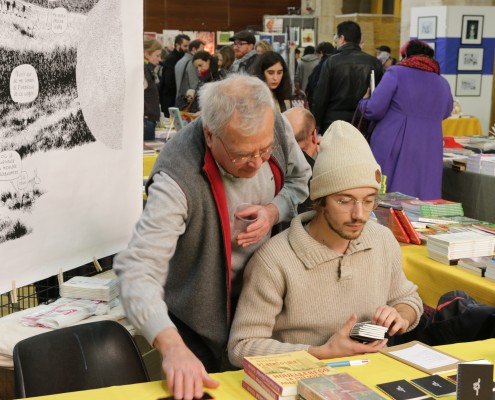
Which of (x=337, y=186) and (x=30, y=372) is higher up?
(x=337, y=186)

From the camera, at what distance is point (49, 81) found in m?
2.56

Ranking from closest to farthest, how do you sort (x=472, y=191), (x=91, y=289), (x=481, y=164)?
(x=91, y=289)
(x=481, y=164)
(x=472, y=191)

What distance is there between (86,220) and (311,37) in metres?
14.8

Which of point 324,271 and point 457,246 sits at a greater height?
point 324,271

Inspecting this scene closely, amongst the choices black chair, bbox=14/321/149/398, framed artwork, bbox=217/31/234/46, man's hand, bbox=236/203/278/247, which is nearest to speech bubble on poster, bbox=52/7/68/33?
man's hand, bbox=236/203/278/247

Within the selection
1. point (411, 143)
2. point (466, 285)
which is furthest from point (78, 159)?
point (411, 143)

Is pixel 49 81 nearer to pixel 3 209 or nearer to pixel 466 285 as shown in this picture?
pixel 3 209

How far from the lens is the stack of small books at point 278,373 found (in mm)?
1826

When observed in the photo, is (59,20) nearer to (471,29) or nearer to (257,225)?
(257,225)

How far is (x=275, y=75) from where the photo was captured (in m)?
5.89

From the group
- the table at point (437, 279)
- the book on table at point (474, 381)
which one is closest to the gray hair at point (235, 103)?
the book on table at point (474, 381)

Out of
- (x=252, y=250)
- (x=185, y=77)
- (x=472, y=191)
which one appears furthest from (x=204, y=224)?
(x=185, y=77)

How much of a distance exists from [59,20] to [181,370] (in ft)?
4.36

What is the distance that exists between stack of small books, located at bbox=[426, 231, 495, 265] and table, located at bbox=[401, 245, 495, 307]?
1.4 inches
